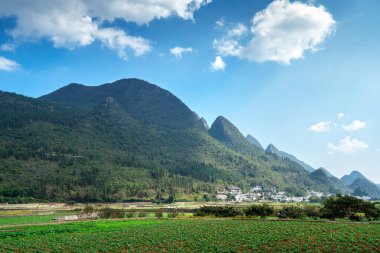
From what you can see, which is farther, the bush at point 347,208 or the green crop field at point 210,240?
the bush at point 347,208

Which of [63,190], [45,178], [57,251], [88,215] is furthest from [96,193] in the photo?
[57,251]

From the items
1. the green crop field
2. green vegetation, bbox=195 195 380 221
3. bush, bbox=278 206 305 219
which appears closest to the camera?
the green crop field

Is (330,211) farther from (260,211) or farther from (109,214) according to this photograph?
(109,214)

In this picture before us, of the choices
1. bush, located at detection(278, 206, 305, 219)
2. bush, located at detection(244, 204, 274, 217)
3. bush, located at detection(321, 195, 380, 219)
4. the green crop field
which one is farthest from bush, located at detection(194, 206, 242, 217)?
the green crop field

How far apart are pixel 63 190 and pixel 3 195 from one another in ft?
91.1

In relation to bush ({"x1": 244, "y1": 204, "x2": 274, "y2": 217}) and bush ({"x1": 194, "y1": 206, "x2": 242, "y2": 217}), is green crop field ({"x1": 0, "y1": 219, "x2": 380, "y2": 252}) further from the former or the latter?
bush ({"x1": 194, "y1": 206, "x2": 242, "y2": 217})

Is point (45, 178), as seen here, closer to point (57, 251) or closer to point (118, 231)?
point (118, 231)

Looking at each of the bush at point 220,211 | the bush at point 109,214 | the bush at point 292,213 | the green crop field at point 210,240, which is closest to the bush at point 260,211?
the bush at point 220,211

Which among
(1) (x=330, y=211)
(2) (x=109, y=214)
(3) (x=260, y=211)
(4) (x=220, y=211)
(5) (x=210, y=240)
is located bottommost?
(2) (x=109, y=214)

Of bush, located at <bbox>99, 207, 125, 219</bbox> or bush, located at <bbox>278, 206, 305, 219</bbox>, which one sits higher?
bush, located at <bbox>278, 206, 305, 219</bbox>

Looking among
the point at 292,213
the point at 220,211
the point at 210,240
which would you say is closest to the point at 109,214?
the point at 220,211

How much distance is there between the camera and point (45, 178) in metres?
181

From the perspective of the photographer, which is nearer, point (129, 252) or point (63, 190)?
point (129, 252)

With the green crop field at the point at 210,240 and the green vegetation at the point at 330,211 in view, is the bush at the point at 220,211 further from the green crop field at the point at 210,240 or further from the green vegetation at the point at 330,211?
the green crop field at the point at 210,240
